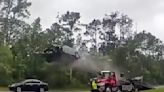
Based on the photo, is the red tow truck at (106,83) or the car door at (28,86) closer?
the red tow truck at (106,83)

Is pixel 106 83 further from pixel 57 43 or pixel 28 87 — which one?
pixel 57 43

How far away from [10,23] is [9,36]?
5.59 metres

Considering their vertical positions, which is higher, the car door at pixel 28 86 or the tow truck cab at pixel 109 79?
the tow truck cab at pixel 109 79

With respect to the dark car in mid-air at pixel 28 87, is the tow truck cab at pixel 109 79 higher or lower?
higher

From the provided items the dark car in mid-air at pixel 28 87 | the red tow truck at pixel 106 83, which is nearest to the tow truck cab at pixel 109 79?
the red tow truck at pixel 106 83

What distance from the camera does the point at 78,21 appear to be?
106688 millimetres

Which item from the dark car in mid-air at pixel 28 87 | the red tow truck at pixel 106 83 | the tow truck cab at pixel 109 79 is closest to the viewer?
the red tow truck at pixel 106 83

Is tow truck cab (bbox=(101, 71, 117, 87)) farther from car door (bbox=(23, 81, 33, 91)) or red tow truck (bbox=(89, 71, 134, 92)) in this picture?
car door (bbox=(23, 81, 33, 91))

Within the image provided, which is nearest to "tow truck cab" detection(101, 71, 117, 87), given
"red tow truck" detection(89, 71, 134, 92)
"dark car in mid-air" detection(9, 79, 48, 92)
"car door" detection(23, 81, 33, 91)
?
"red tow truck" detection(89, 71, 134, 92)

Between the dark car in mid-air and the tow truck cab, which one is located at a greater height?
the tow truck cab

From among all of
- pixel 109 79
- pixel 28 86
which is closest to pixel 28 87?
pixel 28 86

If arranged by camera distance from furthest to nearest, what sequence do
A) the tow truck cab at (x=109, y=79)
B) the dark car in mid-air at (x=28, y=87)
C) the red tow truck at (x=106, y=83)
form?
1. the dark car in mid-air at (x=28, y=87)
2. the tow truck cab at (x=109, y=79)
3. the red tow truck at (x=106, y=83)

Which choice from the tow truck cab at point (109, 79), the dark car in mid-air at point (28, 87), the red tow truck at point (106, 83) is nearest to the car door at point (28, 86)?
the dark car in mid-air at point (28, 87)

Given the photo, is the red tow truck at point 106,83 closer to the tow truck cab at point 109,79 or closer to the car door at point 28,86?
the tow truck cab at point 109,79
